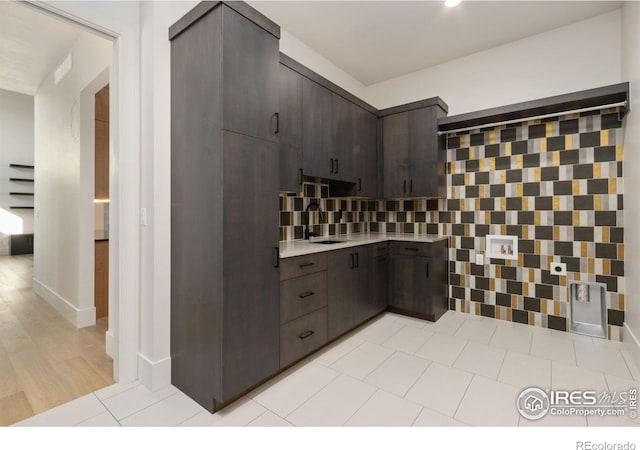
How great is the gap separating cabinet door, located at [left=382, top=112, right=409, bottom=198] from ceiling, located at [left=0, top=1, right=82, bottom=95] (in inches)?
119

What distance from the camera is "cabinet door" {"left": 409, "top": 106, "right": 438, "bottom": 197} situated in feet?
10.6

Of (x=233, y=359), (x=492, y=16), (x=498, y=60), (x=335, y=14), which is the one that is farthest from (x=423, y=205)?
(x=233, y=359)

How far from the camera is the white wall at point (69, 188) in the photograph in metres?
Answer: 3.03

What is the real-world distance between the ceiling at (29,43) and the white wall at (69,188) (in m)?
0.14

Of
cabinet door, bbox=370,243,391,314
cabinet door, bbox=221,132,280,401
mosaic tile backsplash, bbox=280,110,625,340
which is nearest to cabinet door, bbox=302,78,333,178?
mosaic tile backsplash, bbox=280,110,625,340

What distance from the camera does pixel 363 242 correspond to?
2914 mm

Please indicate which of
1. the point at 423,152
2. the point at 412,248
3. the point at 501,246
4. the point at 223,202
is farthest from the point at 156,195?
the point at 501,246

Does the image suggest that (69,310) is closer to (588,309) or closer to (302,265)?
(302,265)

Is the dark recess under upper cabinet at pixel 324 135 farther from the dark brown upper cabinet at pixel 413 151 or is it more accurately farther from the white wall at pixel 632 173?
the white wall at pixel 632 173

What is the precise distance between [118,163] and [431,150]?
9.45 ft

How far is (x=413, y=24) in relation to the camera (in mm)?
2803

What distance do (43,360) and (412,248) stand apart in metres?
3.36

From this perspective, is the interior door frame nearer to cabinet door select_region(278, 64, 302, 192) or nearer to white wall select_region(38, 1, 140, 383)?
white wall select_region(38, 1, 140, 383)
